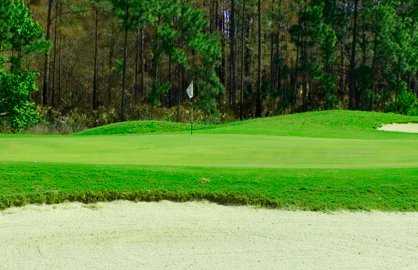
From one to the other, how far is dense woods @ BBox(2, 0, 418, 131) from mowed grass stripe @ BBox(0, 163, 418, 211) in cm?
3124

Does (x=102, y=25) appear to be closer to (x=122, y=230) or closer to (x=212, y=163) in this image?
(x=212, y=163)

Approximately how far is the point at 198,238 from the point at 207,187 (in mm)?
2417

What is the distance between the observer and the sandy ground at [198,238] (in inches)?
300

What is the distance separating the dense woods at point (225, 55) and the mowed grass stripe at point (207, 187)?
1230 inches

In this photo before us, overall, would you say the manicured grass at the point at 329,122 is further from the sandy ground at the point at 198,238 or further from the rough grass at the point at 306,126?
the sandy ground at the point at 198,238

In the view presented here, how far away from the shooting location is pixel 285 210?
10352mm

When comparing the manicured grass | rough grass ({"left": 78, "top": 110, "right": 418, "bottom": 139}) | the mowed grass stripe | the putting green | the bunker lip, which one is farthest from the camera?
the bunker lip

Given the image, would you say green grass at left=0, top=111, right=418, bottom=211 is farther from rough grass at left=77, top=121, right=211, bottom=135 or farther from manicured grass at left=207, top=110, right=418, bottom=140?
manicured grass at left=207, top=110, right=418, bottom=140

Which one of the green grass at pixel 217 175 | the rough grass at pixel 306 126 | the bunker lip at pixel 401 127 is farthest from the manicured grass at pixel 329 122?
the green grass at pixel 217 175

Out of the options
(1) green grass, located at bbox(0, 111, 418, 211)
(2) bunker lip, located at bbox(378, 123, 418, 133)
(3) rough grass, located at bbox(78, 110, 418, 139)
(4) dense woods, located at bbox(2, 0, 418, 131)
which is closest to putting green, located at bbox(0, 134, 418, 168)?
(1) green grass, located at bbox(0, 111, 418, 211)

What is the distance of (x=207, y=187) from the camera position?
35.9 ft

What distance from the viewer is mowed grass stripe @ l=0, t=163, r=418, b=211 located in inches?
412

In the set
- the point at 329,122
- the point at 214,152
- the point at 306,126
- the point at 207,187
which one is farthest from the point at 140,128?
the point at 207,187

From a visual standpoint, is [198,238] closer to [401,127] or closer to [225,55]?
[401,127]
